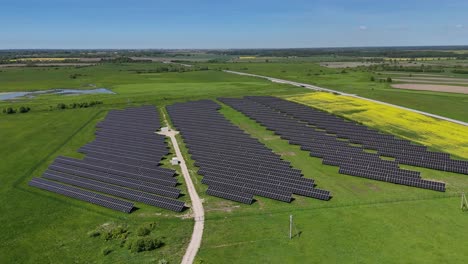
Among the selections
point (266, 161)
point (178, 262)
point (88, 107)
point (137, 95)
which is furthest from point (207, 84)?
point (178, 262)

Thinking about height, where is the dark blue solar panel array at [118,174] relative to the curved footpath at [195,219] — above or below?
above

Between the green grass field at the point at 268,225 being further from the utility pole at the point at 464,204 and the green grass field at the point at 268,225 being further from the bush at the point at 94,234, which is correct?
the utility pole at the point at 464,204

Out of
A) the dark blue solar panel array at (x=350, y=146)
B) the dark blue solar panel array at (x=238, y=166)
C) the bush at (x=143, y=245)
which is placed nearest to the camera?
the bush at (x=143, y=245)

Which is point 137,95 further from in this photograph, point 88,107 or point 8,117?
point 8,117

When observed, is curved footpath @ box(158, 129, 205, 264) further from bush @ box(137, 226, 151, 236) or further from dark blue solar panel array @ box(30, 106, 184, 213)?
bush @ box(137, 226, 151, 236)

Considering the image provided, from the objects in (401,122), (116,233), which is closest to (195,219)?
(116,233)

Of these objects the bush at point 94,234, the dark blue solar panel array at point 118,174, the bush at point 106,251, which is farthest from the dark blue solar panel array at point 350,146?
the bush at point 94,234

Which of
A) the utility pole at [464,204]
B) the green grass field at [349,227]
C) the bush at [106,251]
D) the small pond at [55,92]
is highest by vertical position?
the small pond at [55,92]

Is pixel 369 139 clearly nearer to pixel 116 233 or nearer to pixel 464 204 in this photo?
pixel 464 204
